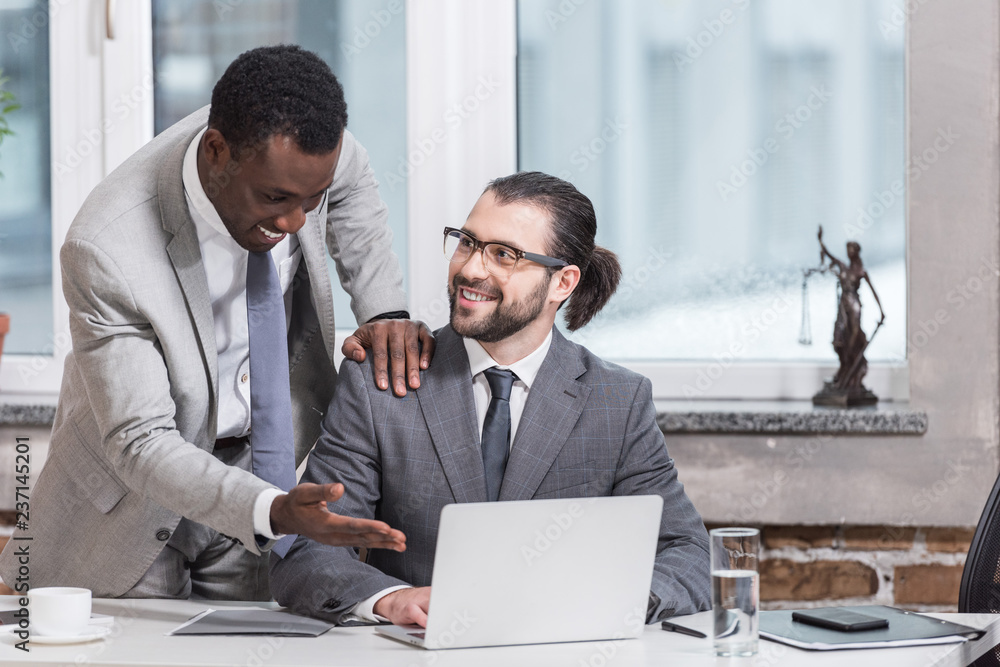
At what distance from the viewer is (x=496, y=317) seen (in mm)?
1764

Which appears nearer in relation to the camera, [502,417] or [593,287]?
[502,417]

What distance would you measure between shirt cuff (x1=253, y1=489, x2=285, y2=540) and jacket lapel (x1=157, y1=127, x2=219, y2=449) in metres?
0.30

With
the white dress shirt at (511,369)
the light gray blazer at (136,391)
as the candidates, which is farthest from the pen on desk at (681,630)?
the light gray blazer at (136,391)

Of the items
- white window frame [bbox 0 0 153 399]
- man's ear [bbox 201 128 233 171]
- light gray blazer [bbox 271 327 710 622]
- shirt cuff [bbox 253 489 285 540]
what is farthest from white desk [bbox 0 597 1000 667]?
white window frame [bbox 0 0 153 399]

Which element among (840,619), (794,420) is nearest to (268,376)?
(840,619)

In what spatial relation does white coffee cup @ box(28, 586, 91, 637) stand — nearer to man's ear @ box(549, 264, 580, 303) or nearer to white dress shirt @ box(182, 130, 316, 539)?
white dress shirt @ box(182, 130, 316, 539)

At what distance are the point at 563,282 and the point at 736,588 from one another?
0.70 metres

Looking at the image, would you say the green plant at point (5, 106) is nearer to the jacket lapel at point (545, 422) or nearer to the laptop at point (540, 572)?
the jacket lapel at point (545, 422)

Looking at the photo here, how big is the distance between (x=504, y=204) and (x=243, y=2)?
1.22 m

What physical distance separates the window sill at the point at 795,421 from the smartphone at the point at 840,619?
91cm

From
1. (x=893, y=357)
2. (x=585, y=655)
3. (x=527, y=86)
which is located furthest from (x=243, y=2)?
(x=585, y=655)

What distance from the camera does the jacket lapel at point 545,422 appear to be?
5.62ft

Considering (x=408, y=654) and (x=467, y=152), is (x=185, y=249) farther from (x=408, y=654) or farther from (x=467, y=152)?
(x=467, y=152)

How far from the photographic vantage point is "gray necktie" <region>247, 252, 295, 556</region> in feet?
5.41
